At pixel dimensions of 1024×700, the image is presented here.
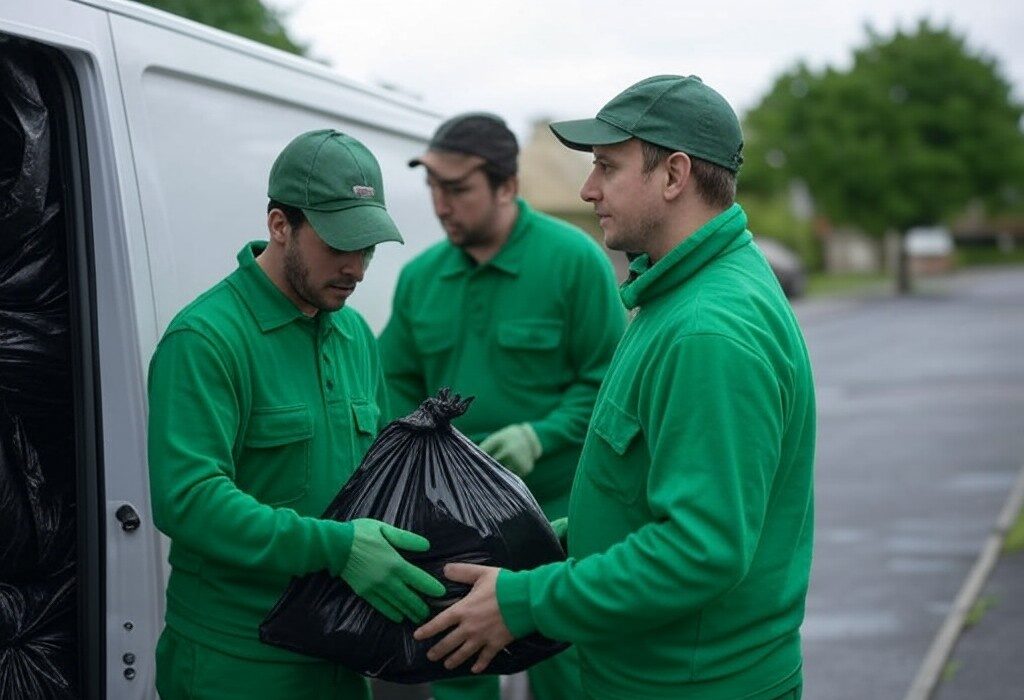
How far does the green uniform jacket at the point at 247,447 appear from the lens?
254 centimetres

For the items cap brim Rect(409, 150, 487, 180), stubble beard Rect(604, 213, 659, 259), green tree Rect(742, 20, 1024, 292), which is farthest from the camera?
green tree Rect(742, 20, 1024, 292)

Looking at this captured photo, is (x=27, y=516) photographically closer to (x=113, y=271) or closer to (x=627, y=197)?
(x=113, y=271)

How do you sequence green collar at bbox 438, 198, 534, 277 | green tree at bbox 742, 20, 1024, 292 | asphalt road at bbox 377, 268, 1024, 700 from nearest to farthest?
1. green collar at bbox 438, 198, 534, 277
2. asphalt road at bbox 377, 268, 1024, 700
3. green tree at bbox 742, 20, 1024, 292

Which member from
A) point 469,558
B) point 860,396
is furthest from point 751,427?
point 860,396

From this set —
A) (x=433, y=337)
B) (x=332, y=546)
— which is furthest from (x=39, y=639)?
(x=433, y=337)

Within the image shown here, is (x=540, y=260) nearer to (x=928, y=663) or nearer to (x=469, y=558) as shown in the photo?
(x=469, y=558)

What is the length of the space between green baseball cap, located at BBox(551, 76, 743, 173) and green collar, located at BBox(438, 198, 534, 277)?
1713mm

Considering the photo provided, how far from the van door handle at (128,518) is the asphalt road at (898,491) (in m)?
3.63

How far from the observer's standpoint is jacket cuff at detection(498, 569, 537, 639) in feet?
8.11

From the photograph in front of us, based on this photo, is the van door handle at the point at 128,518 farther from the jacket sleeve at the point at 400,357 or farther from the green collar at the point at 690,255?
the jacket sleeve at the point at 400,357

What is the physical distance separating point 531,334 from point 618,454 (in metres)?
1.75

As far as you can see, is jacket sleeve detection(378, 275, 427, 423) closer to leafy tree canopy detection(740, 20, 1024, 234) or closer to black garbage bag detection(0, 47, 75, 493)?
black garbage bag detection(0, 47, 75, 493)

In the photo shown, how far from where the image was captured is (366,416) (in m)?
3.02

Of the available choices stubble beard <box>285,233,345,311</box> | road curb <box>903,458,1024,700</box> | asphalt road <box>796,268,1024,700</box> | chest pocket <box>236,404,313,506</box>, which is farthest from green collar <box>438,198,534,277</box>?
road curb <box>903,458,1024,700</box>
